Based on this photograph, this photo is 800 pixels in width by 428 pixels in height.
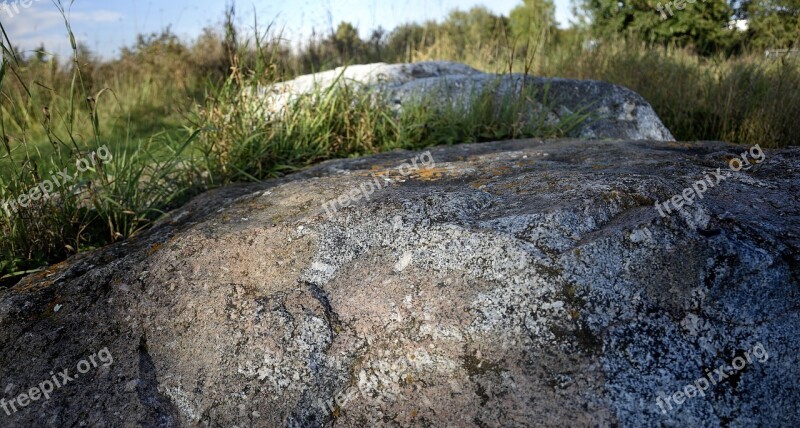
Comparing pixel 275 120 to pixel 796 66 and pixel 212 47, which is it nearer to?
pixel 796 66

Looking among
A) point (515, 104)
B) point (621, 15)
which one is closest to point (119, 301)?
point (515, 104)

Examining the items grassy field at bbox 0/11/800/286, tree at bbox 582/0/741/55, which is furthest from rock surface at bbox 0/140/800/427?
tree at bbox 582/0/741/55

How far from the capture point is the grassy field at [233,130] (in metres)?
2.47

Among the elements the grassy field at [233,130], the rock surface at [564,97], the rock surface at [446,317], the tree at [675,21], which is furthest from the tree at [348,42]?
the rock surface at [446,317]

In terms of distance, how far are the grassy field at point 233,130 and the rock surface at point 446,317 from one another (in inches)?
30.2

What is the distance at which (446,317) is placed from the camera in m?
1.38

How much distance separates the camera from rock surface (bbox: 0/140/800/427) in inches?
49.9

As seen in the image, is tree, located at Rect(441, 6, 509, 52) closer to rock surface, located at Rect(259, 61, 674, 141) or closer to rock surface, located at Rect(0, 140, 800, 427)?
rock surface, located at Rect(259, 61, 674, 141)

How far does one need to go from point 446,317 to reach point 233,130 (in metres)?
2.58

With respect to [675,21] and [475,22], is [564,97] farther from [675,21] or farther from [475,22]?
[675,21]

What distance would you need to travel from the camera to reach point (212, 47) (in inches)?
402

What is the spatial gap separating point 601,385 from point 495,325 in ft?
0.83

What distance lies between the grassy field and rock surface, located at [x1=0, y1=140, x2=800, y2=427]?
2.51ft

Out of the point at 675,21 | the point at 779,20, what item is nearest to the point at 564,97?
the point at 779,20
